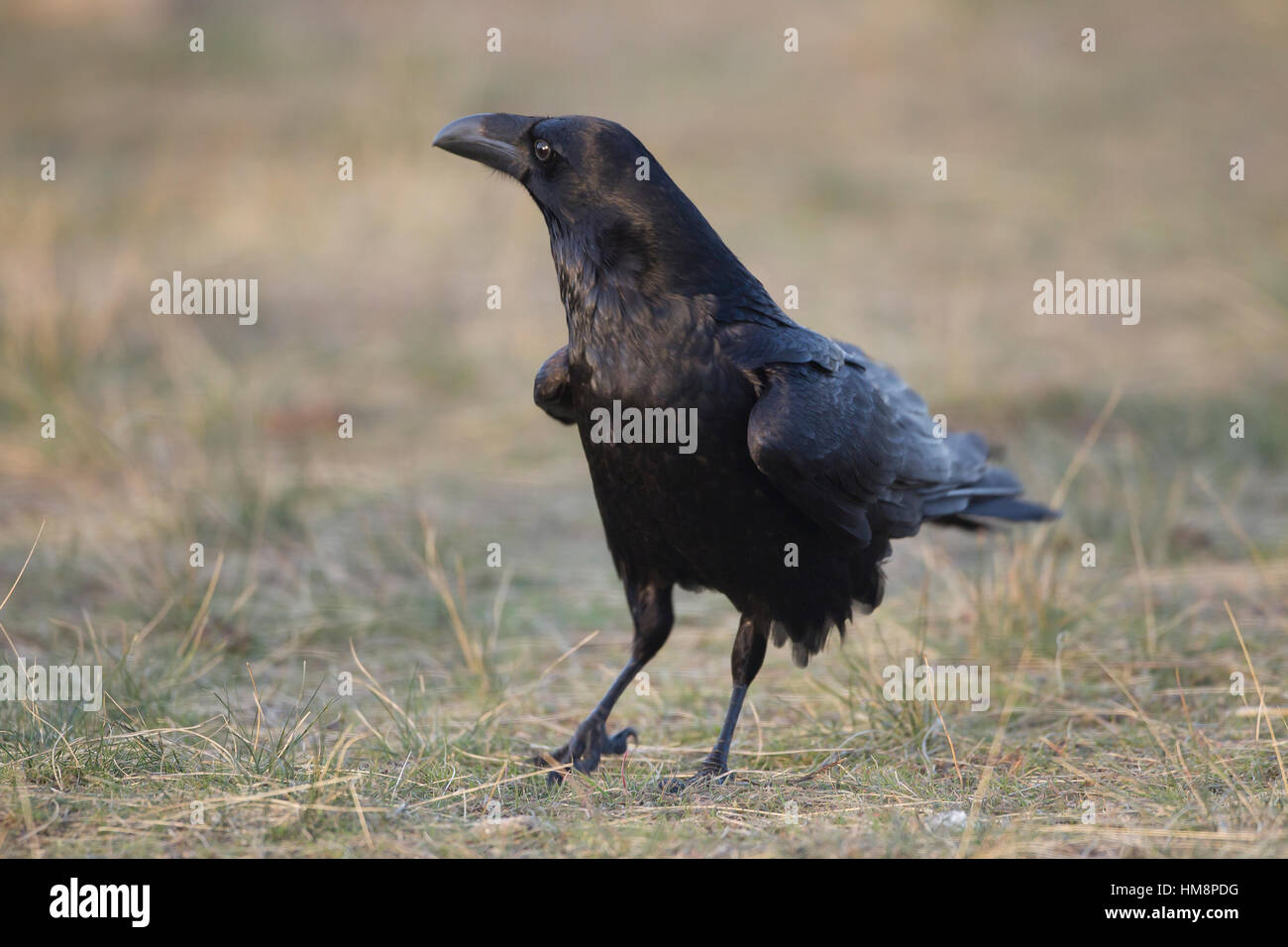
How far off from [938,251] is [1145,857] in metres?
8.07

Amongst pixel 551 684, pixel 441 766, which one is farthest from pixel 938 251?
pixel 441 766

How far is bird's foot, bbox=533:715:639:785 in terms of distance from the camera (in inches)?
158

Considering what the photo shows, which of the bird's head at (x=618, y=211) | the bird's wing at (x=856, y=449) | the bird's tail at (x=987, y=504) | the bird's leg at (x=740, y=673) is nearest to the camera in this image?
the bird's wing at (x=856, y=449)

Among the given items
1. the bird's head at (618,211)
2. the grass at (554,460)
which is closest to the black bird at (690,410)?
the bird's head at (618,211)

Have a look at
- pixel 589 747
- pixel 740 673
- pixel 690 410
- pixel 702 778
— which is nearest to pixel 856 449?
pixel 690 410

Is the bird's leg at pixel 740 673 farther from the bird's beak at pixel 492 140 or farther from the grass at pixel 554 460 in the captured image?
the bird's beak at pixel 492 140

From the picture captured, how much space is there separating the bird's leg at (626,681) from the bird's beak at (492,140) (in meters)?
1.35

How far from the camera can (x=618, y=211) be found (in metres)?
3.83

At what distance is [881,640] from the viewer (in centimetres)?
457

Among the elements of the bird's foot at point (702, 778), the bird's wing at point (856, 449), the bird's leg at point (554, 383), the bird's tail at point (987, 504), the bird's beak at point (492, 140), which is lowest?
the bird's foot at point (702, 778)

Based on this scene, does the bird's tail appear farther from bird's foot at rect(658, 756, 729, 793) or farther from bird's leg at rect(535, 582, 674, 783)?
bird's foot at rect(658, 756, 729, 793)

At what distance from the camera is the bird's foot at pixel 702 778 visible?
3.73 m
